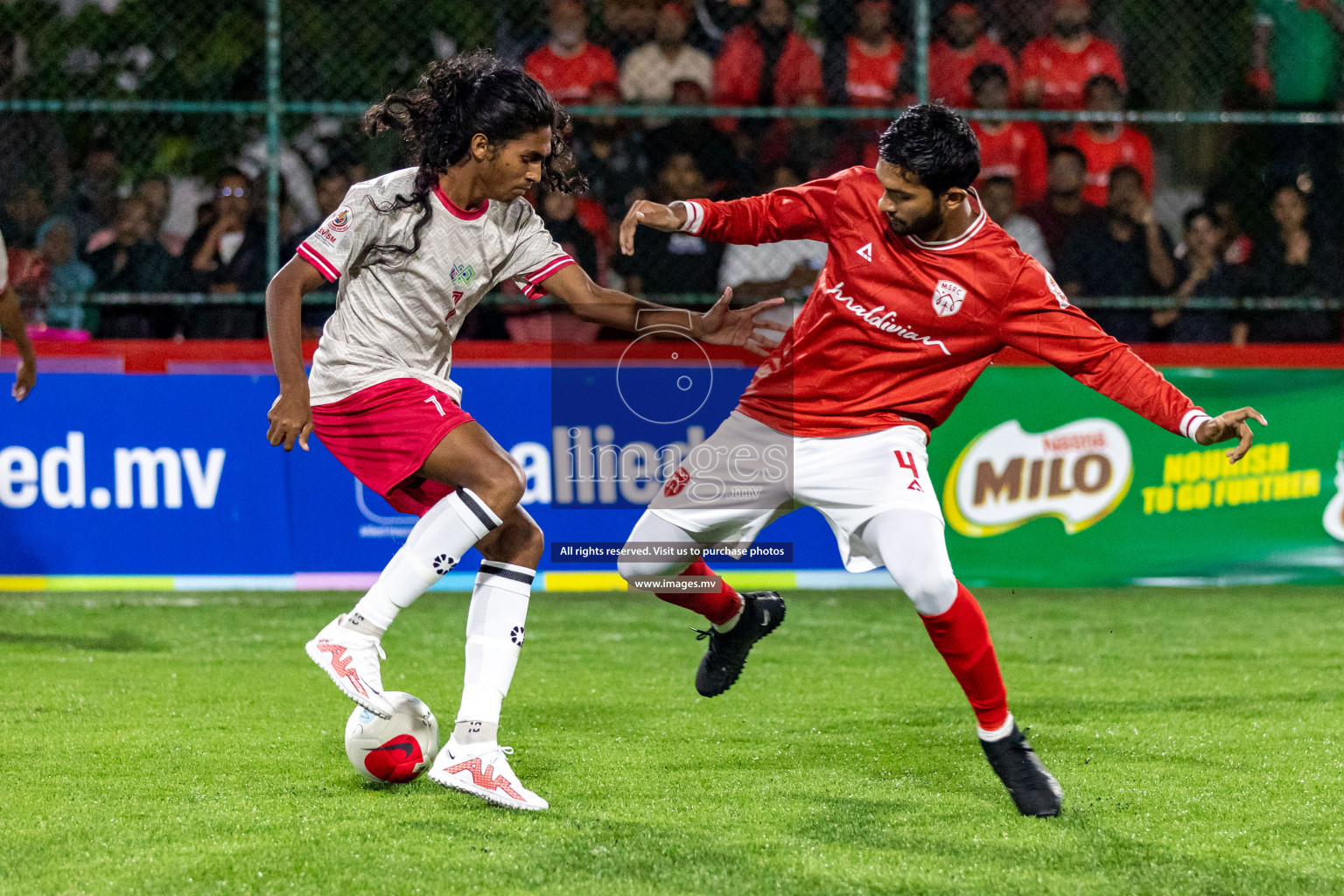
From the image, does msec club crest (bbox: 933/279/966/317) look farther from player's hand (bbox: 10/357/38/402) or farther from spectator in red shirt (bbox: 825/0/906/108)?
spectator in red shirt (bbox: 825/0/906/108)

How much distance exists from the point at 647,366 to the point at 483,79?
11.7 ft

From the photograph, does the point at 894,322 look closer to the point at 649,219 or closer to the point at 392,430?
the point at 649,219

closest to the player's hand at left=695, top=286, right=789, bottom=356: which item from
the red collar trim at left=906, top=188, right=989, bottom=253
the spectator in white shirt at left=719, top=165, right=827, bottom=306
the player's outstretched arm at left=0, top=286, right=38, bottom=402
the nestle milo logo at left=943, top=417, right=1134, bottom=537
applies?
the red collar trim at left=906, top=188, right=989, bottom=253

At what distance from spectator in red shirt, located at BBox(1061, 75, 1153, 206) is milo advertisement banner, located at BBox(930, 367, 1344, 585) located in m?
1.74

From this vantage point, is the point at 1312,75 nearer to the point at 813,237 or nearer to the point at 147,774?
the point at 813,237

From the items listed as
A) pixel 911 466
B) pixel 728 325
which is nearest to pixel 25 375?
pixel 728 325

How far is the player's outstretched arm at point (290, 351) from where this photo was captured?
3.87 metres

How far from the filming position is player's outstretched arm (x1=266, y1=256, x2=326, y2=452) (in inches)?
152

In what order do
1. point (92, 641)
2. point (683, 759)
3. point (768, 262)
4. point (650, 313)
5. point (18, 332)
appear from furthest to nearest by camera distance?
point (768, 262) → point (92, 641) → point (18, 332) → point (683, 759) → point (650, 313)

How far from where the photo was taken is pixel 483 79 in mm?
4105

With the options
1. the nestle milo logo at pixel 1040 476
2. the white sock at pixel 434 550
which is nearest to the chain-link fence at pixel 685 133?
the nestle milo logo at pixel 1040 476

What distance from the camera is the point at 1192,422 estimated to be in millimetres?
3887

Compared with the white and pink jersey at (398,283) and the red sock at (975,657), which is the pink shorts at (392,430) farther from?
the red sock at (975,657)

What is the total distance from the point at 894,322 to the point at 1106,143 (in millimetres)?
5228
